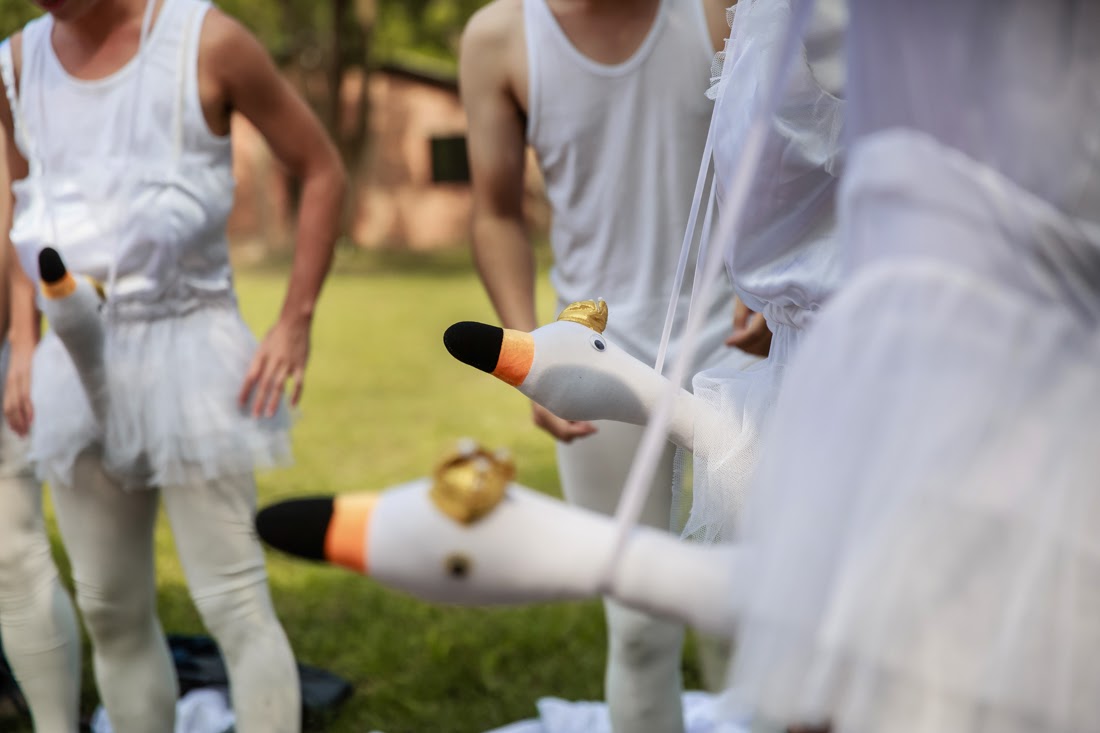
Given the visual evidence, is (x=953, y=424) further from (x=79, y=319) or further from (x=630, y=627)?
(x=79, y=319)

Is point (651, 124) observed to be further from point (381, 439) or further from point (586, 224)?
point (381, 439)

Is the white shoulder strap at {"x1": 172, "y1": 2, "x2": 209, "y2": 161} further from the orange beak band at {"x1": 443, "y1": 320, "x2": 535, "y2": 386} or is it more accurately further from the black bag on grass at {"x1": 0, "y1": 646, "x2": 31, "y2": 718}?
the black bag on grass at {"x1": 0, "y1": 646, "x2": 31, "y2": 718}

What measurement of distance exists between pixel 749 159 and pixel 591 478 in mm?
1488

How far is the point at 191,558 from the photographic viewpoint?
2.58 metres

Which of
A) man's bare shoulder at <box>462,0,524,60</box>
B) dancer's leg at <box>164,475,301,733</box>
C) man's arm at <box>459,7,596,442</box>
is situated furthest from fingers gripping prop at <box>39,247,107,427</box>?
man's bare shoulder at <box>462,0,524,60</box>

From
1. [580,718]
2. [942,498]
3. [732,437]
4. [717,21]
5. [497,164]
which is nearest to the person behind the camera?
[942,498]

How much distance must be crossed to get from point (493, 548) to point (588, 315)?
0.59 m

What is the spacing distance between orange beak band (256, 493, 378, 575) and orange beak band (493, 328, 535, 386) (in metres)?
0.41

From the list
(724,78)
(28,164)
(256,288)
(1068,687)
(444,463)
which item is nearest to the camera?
(1068,687)

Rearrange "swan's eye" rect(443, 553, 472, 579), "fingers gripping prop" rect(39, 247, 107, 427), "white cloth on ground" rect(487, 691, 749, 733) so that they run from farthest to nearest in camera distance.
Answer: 1. "white cloth on ground" rect(487, 691, 749, 733)
2. "fingers gripping prop" rect(39, 247, 107, 427)
3. "swan's eye" rect(443, 553, 472, 579)

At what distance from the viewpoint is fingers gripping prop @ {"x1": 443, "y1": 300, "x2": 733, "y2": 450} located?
1554 millimetres

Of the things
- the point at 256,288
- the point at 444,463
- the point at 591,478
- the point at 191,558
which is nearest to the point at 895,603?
the point at 444,463

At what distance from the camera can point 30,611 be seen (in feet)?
9.24

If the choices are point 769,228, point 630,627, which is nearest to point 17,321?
point 630,627
